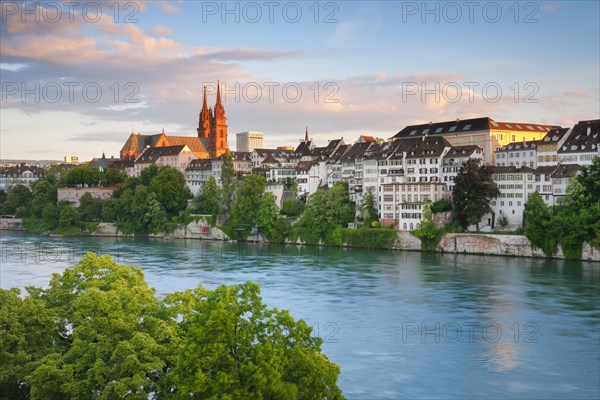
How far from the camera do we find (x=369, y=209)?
2534 inches

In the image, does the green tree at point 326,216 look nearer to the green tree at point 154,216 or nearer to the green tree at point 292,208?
the green tree at point 292,208

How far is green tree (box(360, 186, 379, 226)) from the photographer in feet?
209

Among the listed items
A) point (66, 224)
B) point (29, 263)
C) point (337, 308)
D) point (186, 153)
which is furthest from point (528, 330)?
point (186, 153)

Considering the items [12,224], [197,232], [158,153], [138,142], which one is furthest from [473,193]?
[138,142]

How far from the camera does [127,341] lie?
48.9 feet

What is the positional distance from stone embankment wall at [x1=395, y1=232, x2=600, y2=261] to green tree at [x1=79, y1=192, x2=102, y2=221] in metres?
46.0

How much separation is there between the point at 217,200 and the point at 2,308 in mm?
62179

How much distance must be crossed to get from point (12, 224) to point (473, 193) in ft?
215

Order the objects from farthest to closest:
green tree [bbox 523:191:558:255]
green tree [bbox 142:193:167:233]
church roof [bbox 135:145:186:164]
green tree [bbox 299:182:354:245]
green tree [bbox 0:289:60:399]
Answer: church roof [bbox 135:145:186:164], green tree [bbox 142:193:167:233], green tree [bbox 299:182:354:245], green tree [bbox 523:191:558:255], green tree [bbox 0:289:60:399]

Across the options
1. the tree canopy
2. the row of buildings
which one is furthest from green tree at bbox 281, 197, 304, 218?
the tree canopy

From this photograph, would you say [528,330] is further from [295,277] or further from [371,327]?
[295,277]

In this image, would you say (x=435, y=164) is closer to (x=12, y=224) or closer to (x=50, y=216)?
(x=50, y=216)

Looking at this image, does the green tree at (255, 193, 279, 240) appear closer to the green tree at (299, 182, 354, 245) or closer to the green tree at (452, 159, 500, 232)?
the green tree at (299, 182, 354, 245)

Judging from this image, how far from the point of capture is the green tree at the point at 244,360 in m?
12.1
